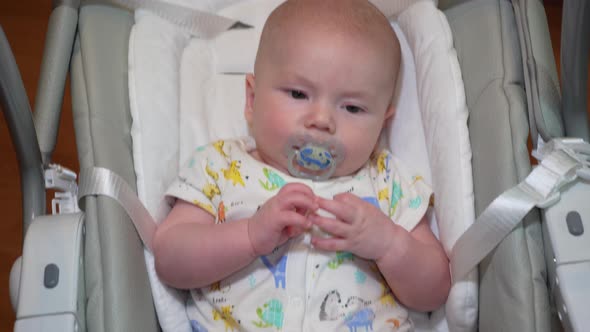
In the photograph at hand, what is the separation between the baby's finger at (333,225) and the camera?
3.28ft

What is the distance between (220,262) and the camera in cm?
101

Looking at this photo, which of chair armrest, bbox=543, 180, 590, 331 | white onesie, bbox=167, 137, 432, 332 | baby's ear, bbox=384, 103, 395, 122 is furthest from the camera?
baby's ear, bbox=384, 103, 395, 122

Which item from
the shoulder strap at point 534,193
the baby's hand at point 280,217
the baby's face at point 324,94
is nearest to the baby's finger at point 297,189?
the baby's hand at point 280,217

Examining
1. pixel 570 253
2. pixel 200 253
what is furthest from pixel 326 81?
pixel 570 253

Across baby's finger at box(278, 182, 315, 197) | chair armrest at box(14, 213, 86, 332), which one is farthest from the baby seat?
baby's finger at box(278, 182, 315, 197)

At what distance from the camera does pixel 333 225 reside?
100 cm

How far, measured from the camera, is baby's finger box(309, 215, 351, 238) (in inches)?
39.4

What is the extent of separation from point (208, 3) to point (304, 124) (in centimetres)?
46

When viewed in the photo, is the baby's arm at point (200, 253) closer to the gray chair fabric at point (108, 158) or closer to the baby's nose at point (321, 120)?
the gray chair fabric at point (108, 158)

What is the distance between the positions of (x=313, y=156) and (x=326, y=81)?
0.12 m

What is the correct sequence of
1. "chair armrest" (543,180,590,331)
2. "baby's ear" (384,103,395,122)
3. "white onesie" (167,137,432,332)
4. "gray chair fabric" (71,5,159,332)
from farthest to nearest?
"baby's ear" (384,103,395,122) → "white onesie" (167,137,432,332) → "gray chair fabric" (71,5,159,332) → "chair armrest" (543,180,590,331)

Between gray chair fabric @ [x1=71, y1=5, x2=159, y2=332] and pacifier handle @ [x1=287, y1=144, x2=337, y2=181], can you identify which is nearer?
gray chair fabric @ [x1=71, y1=5, x2=159, y2=332]

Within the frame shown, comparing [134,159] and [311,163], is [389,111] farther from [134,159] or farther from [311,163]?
[134,159]

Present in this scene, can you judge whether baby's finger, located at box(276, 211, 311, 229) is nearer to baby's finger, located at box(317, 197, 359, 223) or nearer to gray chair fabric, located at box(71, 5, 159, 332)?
baby's finger, located at box(317, 197, 359, 223)
